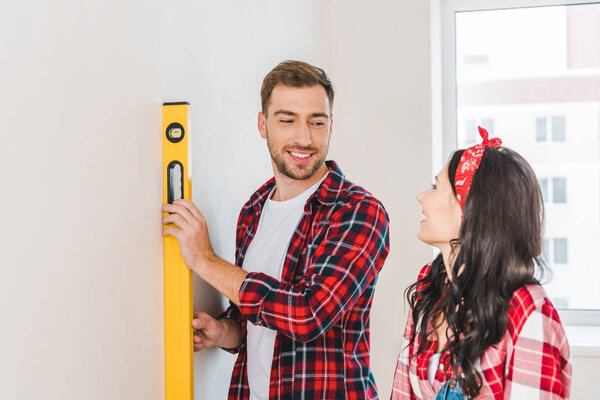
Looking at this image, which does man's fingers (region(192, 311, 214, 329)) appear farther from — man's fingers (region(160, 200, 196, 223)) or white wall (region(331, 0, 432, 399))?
white wall (region(331, 0, 432, 399))

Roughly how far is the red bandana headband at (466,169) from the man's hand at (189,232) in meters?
0.55

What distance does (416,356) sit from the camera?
1347 millimetres

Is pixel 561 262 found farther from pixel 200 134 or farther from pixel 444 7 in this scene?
pixel 200 134

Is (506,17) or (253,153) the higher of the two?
(506,17)

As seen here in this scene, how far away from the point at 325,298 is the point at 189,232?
330 mm

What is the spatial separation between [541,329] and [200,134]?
3.04 feet

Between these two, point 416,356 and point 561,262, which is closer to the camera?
point 416,356

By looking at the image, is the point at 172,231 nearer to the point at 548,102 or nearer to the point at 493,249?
the point at 493,249

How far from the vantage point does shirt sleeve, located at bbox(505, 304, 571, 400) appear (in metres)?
1.10

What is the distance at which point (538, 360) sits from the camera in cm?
110

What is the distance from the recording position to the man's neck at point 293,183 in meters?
1.62

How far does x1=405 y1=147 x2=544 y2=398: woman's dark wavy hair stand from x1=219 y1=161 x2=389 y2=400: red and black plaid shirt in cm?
25

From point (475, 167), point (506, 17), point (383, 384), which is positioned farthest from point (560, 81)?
point (475, 167)

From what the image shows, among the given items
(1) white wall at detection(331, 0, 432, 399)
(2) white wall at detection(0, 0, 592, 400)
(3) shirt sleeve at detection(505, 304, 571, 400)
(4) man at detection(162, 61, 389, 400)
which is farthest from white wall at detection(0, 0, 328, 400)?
(1) white wall at detection(331, 0, 432, 399)
